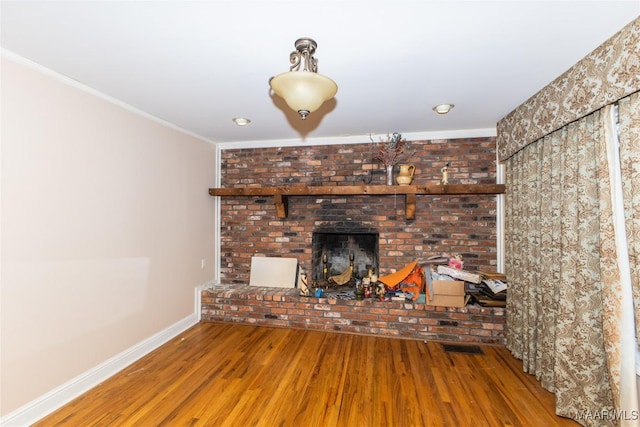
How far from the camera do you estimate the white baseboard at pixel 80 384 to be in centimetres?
174

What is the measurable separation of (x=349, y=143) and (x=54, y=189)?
113 inches

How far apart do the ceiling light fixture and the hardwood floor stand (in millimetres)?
1953

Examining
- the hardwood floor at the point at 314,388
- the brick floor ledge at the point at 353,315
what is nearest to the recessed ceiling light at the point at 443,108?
the brick floor ledge at the point at 353,315

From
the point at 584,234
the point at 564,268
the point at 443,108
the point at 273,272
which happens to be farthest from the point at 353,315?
the point at 443,108

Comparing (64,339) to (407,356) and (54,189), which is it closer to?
(54,189)

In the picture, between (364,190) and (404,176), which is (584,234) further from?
(364,190)

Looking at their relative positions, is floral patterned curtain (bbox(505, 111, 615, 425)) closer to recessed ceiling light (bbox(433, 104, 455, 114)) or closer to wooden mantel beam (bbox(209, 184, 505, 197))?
wooden mantel beam (bbox(209, 184, 505, 197))

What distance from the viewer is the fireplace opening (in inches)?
148

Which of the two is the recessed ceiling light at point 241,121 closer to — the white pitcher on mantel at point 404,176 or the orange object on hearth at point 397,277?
the white pitcher on mantel at point 404,176

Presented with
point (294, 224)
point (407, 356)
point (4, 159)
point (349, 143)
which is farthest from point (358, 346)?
point (4, 159)

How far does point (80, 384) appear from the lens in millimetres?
2090

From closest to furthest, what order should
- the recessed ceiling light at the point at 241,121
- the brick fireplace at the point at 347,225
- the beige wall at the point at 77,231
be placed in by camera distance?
the beige wall at the point at 77,231 < the recessed ceiling light at the point at 241,121 < the brick fireplace at the point at 347,225

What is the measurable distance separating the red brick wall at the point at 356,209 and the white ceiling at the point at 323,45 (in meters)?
0.96

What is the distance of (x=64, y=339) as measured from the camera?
1995mm
